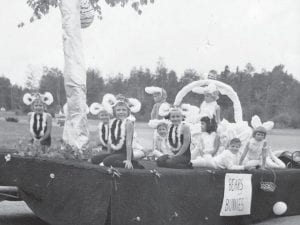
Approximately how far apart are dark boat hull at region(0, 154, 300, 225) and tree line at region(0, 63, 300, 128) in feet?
95.8

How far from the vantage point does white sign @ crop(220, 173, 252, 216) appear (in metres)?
7.19

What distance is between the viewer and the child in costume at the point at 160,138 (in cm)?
870

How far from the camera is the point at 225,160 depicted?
7703 millimetres

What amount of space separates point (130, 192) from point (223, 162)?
227 cm

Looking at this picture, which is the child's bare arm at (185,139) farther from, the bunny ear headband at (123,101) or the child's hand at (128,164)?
the child's hand at (128,164)

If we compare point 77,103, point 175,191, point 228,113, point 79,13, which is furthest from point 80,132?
point 228,113

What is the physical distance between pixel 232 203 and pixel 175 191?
1.25 metres

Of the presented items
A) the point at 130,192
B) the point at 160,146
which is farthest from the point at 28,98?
the point at 130,192

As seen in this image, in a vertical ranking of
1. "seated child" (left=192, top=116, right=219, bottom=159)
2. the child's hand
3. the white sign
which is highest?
"seated child" (left=192, top=116, right=219, bottom=159)

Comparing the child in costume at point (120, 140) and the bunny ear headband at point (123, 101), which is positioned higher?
the bunny ear headband at point (123, 101)

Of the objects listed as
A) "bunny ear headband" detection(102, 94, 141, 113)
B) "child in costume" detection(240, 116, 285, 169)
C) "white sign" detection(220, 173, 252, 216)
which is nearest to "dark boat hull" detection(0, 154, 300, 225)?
"white sign" detection(220, 173, 252, 216)

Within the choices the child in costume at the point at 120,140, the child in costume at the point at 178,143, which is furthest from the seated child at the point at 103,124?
the child in costume at the point at 120,140

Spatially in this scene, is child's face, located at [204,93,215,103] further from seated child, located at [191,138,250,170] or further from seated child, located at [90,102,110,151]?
seated child, located at [90,102,110,151]

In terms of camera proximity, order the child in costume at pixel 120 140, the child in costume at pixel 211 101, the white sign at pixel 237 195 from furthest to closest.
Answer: the child in costume at pixel 211 101, the white sign at pixel 237 195, the child in costume at pixel 120 140
